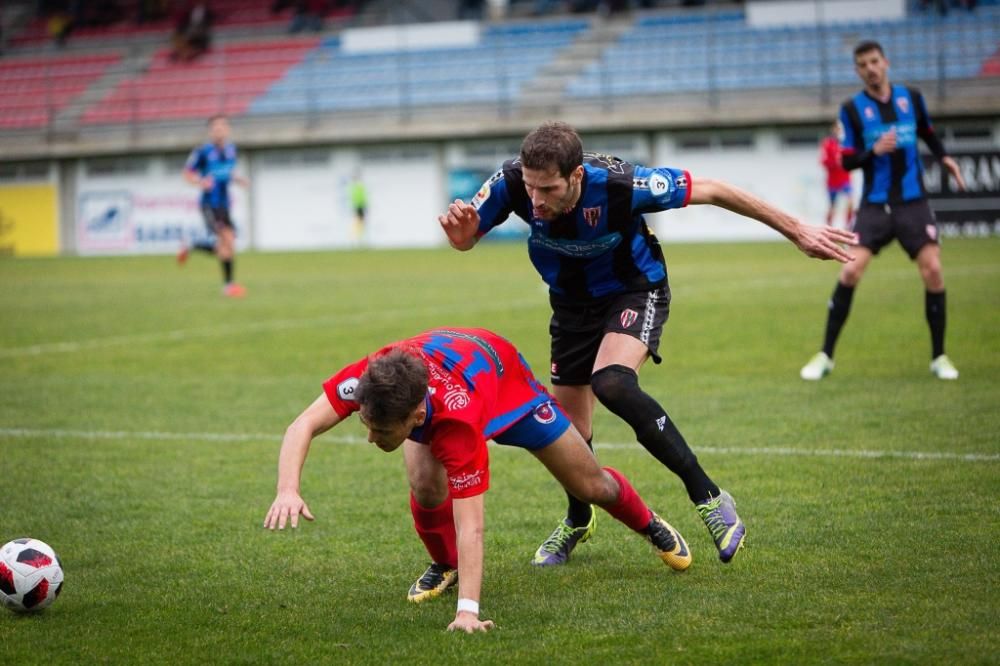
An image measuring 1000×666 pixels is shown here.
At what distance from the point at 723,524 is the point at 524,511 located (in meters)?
1.63

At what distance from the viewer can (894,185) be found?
10930 millimetres

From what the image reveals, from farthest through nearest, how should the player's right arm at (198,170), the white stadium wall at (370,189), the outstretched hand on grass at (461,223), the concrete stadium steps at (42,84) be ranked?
the concrete stadium steps at (42,84)
the white stadium wall at (370,189)
the player's right arm at (198,170)
the outstretched hand on grass at (461,223)

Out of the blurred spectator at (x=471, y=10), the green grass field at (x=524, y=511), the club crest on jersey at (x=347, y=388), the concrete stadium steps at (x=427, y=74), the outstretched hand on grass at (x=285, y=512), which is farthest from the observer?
the blurred spectator at (x=471, y=10)

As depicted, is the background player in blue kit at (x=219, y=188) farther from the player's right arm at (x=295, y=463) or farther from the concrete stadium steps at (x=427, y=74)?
the concrete stadium steps at (x=427, y=74)

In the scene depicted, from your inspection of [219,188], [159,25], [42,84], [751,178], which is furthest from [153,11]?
[219,188]

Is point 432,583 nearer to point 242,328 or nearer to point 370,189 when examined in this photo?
point 242,328

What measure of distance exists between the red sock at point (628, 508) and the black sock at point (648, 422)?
0.60ft

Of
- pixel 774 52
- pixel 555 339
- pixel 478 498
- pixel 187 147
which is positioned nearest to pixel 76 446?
pixel 555 339

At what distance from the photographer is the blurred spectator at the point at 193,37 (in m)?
50.0

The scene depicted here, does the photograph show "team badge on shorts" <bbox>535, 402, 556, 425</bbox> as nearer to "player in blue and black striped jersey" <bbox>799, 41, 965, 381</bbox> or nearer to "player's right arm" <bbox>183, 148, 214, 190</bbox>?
"player in blue and black striped jersey" <bbox>799, 41, 965, 381</bbox>

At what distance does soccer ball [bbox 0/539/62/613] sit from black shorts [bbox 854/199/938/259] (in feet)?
24.9

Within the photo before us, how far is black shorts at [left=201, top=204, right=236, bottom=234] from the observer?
21.8 metres

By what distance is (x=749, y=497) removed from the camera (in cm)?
686

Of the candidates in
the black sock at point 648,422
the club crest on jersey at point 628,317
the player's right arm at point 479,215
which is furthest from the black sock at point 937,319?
the player's right arm at point 479,215
